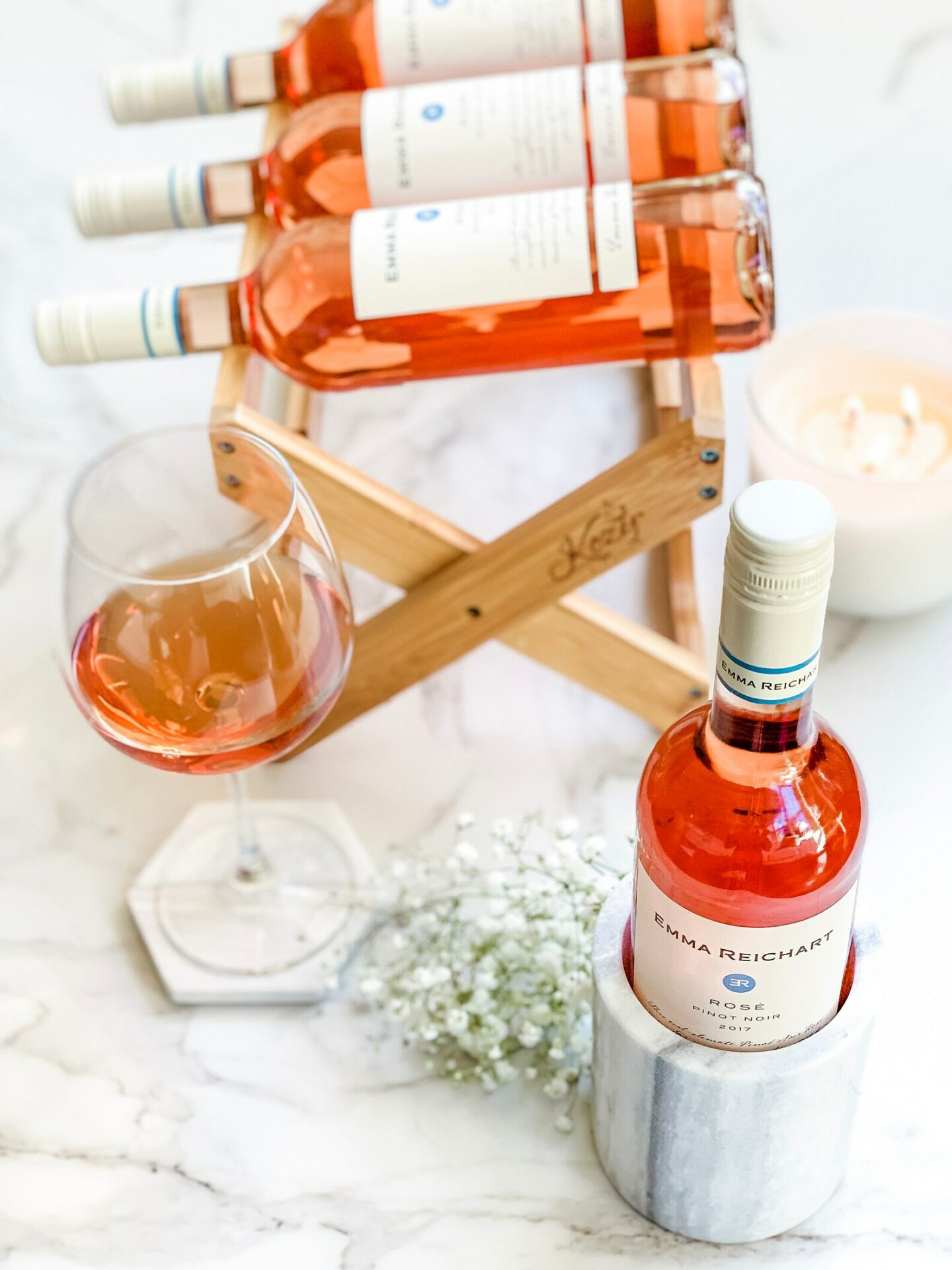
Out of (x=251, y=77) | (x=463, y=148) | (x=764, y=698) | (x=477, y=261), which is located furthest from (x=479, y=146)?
(x=764, y=698)

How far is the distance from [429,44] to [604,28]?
113 mm

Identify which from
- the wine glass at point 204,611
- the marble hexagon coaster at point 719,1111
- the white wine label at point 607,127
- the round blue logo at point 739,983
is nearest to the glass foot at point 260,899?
the wine glass at point 204,611

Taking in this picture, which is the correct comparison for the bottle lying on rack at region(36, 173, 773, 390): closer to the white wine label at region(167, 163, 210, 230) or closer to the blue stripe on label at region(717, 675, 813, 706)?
the white wine label at region(167, 163, 210, 230)

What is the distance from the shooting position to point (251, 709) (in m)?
0.72

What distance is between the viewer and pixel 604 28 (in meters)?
0.95

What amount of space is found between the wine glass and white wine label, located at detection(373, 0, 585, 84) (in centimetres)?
31

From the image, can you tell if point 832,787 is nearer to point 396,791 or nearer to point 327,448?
point 396,791

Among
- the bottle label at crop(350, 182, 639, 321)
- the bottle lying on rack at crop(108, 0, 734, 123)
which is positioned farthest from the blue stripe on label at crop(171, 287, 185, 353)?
the bottle lying on rack at crop(108, 0, 734, 123)

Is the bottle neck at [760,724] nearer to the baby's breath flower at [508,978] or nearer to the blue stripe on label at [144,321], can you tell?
the baby's breath flower at [508,978]

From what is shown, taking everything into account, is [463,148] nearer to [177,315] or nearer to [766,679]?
[177,315]

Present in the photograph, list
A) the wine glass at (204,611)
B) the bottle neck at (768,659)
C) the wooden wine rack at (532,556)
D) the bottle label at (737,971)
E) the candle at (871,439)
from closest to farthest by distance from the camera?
the bottle neck at (768,659) < the bottle label at (737,971) < the wine glass at (204,611) < the wooden wine rack at (532,556) < the candle at (871,439)

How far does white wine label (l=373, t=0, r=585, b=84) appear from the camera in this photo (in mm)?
944

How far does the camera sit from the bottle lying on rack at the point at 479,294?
77cm

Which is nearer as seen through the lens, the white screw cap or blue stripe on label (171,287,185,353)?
blue stripe on label (171,287,185,353)
